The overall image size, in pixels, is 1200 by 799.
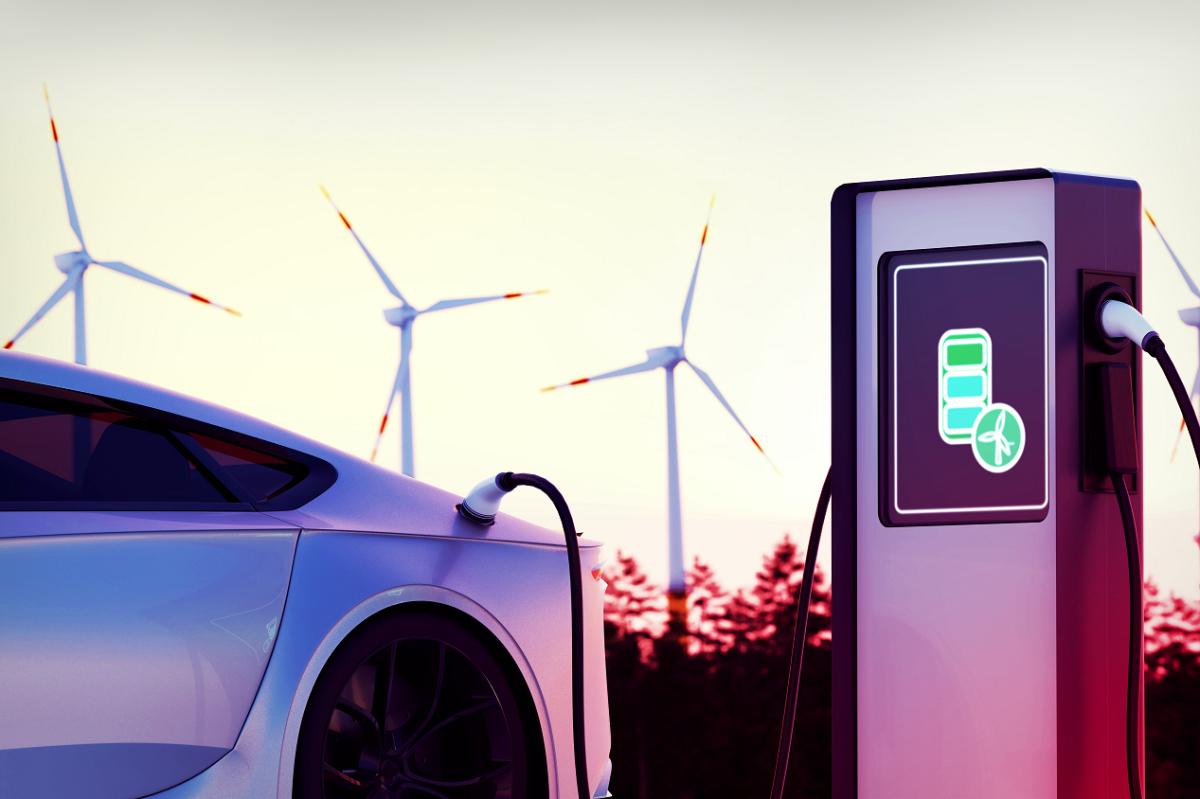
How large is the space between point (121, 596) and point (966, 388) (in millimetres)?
1971

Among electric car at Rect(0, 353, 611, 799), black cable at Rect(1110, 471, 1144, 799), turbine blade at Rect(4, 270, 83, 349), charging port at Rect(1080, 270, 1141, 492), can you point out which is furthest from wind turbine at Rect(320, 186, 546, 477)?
black cable at Rect(1110, 471, 1144, 799)

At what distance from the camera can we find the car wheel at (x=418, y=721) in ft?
11.4

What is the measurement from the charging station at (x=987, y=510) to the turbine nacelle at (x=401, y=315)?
1389cm

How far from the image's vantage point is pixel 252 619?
10.7 feet

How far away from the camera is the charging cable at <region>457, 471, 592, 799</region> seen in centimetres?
380

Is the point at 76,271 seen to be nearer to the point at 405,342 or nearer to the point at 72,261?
the point at 72,261

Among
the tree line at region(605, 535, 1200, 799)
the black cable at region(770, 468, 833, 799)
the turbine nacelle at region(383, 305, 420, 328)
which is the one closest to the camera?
the black cable at region(770, 468, 833, 799)

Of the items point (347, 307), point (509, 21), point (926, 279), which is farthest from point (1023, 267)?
point (347, 307)

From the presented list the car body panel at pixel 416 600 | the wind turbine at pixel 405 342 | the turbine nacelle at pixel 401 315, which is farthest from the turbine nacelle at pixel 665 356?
the car body panel at pixel 416 600

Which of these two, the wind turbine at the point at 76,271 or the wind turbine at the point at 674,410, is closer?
the wind turbine at the point at 76,271

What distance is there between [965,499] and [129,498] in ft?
6.55

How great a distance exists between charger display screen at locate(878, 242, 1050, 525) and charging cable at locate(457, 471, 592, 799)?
1.12 metres

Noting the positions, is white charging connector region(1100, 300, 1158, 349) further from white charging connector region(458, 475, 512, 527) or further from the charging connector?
white charging connector region(458, 475, 512, 527)

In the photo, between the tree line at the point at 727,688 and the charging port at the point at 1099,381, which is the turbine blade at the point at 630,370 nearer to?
the charging port at the point at 1099,381
